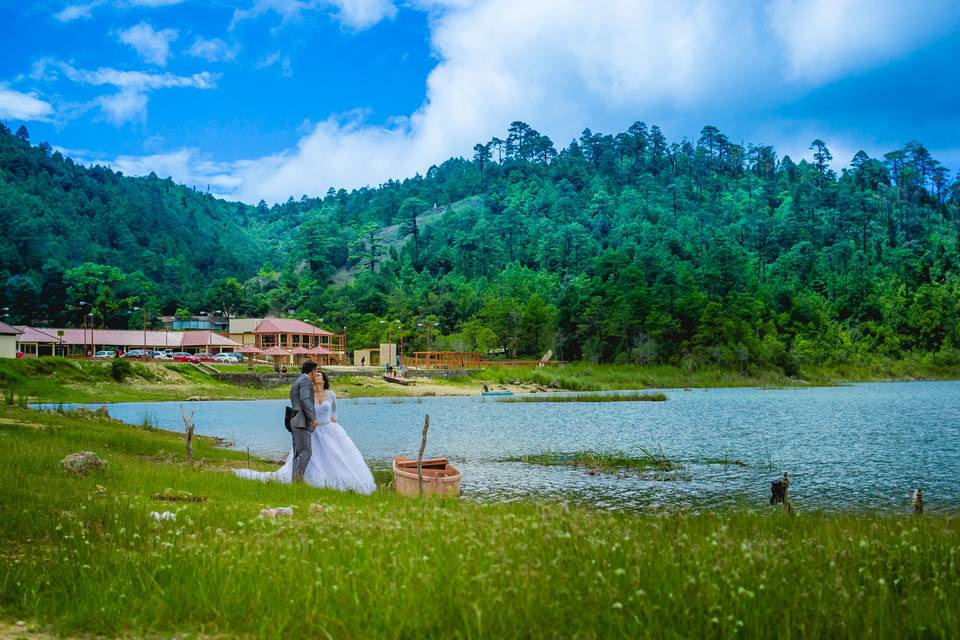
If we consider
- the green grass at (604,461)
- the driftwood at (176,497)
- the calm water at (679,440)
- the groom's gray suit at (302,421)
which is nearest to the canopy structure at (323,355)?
the calm water at (679,440)

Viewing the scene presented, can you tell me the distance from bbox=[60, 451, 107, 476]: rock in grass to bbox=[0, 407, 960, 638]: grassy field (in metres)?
3.65

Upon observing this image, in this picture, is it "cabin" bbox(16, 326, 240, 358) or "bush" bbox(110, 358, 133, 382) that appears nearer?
"bush" bbox(110, 358, 133, 382)

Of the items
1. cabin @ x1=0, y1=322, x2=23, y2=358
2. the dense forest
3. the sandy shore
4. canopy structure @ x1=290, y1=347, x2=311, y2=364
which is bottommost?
the sandy shore

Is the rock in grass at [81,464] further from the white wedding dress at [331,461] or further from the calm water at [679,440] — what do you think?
the calm water at [679,440]

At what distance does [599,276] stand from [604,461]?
99.4 m

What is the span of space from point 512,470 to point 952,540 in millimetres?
16445

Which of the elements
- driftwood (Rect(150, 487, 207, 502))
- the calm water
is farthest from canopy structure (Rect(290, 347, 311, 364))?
driftwood (Rect(150, 487, 207, 502))

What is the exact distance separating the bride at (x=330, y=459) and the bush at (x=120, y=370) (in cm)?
5052

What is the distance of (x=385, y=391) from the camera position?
7256cm

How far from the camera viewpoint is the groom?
14.4m

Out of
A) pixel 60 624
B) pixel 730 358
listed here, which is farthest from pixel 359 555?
pixel 730 358

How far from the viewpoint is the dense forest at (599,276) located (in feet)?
357

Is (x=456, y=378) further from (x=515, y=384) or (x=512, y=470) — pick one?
(x=512, y=470)

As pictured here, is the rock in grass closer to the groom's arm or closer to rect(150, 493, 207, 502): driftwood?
rect(150, 493, 207, 502): driftwood
